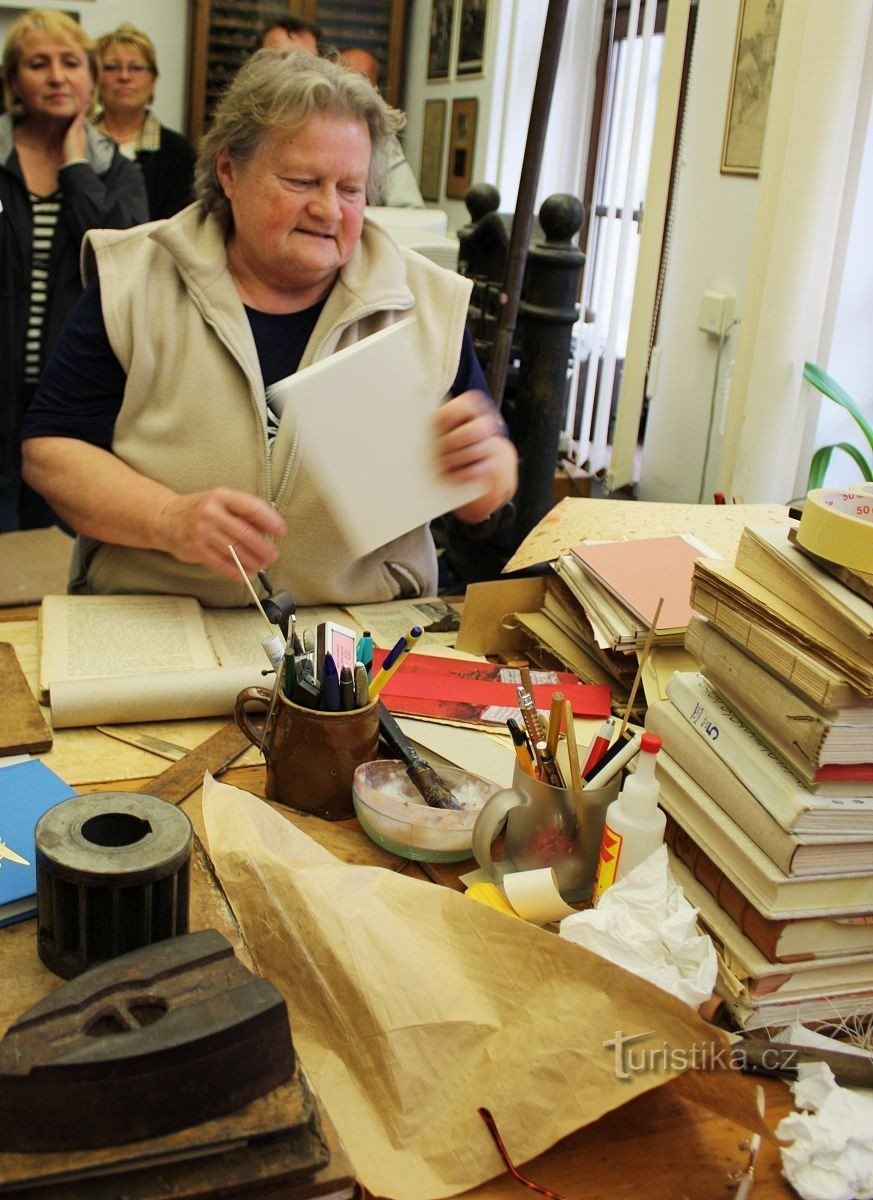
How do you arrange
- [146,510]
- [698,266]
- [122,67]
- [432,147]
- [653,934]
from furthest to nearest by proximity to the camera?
[432,147], [122,67], [698,266], [146,510], [653,934]

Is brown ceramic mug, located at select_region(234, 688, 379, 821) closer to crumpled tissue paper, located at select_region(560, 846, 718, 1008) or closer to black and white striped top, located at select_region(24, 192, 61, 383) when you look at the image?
crumpled tissue paper, located at select_region(560, 846, 718, 1008)

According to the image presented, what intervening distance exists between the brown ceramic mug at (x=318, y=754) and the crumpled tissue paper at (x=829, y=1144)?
526 millimetres

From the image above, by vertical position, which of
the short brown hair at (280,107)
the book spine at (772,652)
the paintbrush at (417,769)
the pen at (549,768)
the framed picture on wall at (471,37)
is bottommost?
the paintbrush at (417,769)

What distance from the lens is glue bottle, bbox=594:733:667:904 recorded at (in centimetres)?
101

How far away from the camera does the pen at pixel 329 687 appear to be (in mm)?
1205

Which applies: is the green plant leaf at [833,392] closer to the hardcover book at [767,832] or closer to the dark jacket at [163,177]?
the hardcover book at [767,832]

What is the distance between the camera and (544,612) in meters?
1.65

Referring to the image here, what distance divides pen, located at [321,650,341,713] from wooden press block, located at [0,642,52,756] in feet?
1.05

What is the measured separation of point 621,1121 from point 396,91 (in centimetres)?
505

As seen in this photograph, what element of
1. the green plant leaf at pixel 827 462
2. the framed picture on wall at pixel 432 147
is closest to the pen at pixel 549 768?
the green plant leaf at pixel 827 462

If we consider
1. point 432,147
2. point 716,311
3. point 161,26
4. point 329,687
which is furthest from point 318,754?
point 161,26

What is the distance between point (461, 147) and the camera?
4.54 meters

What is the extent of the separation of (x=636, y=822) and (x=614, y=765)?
0.10 m

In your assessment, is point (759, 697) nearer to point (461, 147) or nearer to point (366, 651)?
point (366, 651)
